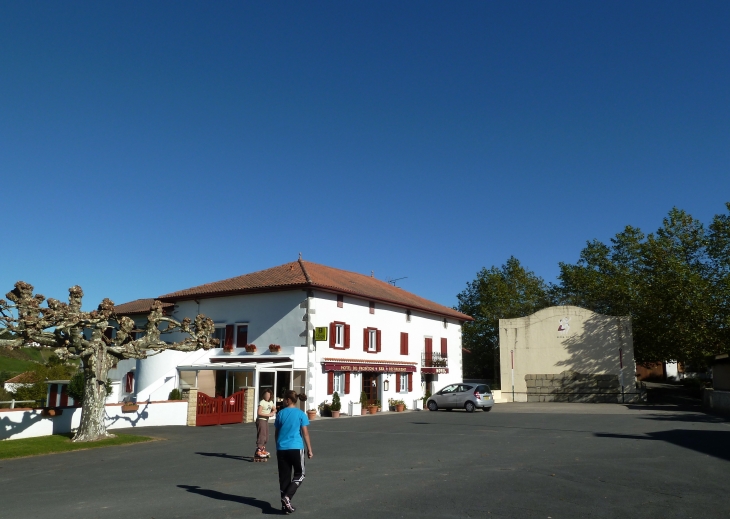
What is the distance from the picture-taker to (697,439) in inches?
621

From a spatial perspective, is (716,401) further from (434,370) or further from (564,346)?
(434,370)

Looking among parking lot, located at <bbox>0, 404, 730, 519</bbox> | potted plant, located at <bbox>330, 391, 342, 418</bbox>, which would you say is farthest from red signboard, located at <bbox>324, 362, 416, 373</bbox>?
parking lot, located at <bbox>0, 404, 730, 519</bbox>

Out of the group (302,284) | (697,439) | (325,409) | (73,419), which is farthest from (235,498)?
(325,409)

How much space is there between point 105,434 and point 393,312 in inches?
781

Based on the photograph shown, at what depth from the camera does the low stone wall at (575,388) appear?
38812 mm

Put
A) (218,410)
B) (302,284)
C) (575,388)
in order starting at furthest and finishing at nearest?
(575,388) → (302,284) → (218,410)

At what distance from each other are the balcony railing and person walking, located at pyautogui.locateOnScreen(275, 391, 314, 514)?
29.9 metres

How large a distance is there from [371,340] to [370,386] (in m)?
2.47

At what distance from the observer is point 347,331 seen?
31.2 m

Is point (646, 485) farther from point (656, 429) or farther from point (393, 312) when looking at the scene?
point (393, 312)

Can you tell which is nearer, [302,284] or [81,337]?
[81,337]

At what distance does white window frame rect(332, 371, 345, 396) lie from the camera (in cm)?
3002

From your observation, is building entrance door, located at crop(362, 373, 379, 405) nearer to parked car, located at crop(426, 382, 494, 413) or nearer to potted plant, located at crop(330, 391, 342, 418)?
parked car, located at crop(426, 382, 494, 413)

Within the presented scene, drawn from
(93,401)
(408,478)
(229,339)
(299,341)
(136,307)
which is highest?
(136,307)
